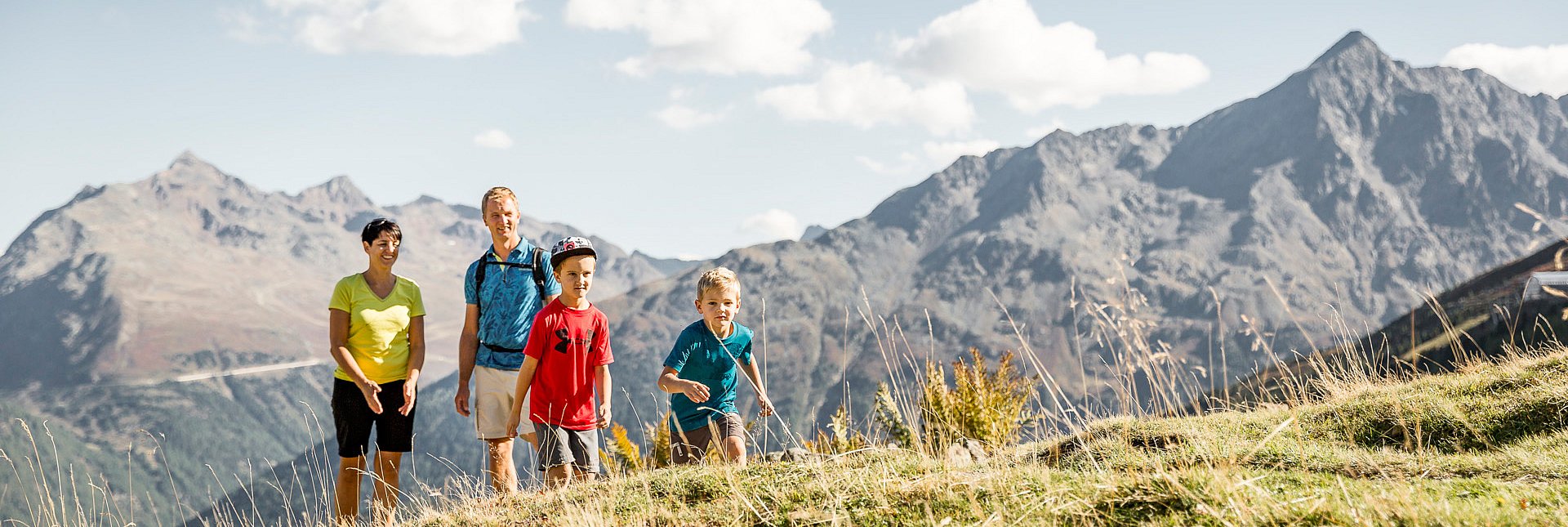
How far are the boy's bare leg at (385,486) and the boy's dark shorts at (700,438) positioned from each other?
66.5 inches

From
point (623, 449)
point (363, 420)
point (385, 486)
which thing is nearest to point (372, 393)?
point (363, 420)

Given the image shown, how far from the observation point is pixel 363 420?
592 centimetres

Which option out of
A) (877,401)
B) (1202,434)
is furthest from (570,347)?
(877,401)

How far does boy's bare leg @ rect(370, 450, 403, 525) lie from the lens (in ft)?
17.5

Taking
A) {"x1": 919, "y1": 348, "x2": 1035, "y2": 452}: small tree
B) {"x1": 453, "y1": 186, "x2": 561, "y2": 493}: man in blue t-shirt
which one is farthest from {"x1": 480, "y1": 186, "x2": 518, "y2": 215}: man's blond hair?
{"x1": 919, "y1": 348, "x2": 1035, "y2": 452}: small tree

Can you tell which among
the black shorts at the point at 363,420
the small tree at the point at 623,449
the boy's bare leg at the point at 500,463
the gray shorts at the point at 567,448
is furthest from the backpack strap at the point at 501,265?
the small tree at the point at 623,449

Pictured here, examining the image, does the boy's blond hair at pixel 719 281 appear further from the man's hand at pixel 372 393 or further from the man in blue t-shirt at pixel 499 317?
the man's hand at pixel 372 393

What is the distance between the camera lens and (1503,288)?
8675 cm

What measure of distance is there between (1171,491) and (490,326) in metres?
4.38

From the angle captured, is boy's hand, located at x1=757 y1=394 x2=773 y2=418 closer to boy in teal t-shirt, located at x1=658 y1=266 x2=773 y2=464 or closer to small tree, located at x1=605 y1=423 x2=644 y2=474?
boy in teal t-shirt, located at x1=658 y1=266 x2=773 y2=464

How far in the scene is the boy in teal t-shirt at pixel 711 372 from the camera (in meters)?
5.70

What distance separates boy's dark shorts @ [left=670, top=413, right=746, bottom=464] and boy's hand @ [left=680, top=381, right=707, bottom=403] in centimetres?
32

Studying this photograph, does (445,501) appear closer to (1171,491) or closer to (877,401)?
(1171,491)

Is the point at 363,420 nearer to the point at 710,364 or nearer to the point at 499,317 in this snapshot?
the point at 499,317
